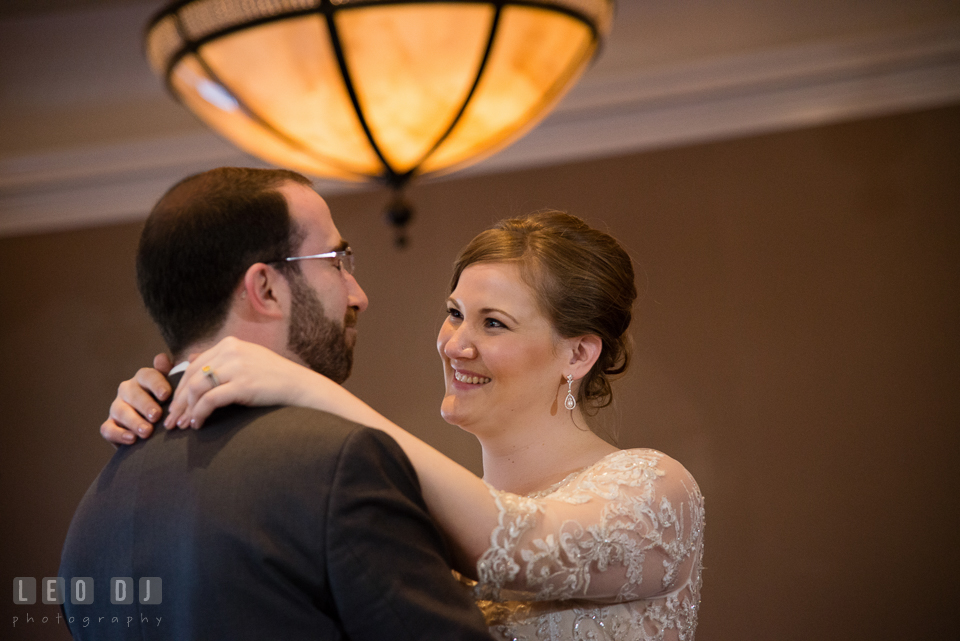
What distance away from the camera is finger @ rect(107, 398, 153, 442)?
1369mm

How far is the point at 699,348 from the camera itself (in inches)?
151

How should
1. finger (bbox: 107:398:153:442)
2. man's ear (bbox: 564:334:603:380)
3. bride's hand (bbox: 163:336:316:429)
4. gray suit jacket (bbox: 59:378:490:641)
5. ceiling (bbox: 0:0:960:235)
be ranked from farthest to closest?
ceiling (bbox: 0:0:960:235) < man's ear (bbox: 564:334:603:380) < finger (bbox: 107:398:153:442) < bride's hand (bbox: 163:336:316:429) < gray suit jacket (bbox: 59:378:490:641)

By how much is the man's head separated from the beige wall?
232 cm

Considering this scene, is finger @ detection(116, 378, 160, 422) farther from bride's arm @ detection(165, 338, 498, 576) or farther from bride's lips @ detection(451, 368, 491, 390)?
bride's lips @ detection(451, 368, 491, 390)

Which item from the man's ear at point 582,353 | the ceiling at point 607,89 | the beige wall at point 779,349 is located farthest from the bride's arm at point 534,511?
the ceiling at point 607,89

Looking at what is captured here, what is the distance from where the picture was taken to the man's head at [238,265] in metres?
1.40

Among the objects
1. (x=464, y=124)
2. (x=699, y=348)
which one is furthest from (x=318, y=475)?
(x=699, y=348)

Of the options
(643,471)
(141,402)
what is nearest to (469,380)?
(643,471)

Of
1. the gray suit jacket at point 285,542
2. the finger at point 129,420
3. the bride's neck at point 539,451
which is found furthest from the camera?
the bride's neck at point 539,451

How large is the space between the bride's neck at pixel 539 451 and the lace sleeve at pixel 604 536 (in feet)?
0.42

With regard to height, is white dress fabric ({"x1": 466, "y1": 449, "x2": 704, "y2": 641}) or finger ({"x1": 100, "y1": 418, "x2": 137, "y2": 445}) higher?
finger ({"x1": 100, "y1": 418, "x2": 137, "y2": 445})

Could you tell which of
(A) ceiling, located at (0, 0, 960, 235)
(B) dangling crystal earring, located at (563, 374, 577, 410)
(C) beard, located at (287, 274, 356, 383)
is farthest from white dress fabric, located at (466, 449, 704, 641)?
(A) ceiling, located at (0, 0, 960, 235)

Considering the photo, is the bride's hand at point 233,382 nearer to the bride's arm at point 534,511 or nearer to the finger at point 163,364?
the bride's arm at point 534,511

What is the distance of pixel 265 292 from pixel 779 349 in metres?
2.88
